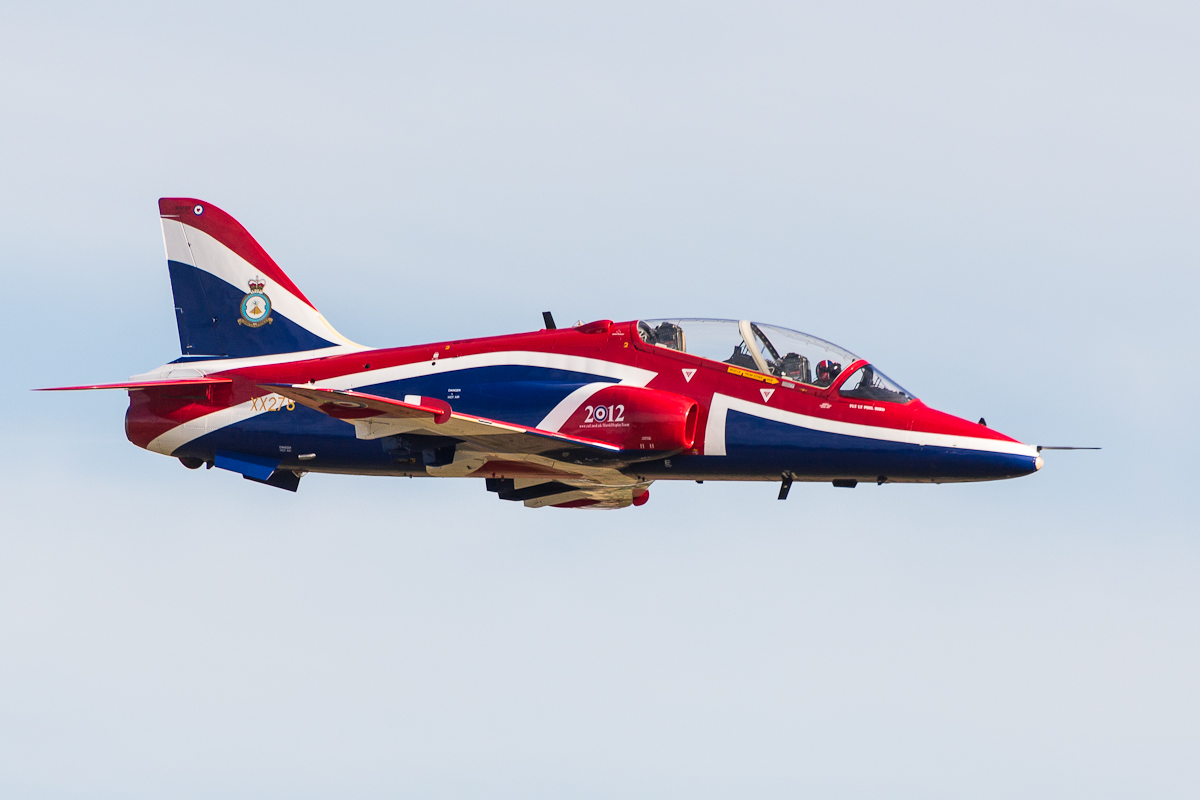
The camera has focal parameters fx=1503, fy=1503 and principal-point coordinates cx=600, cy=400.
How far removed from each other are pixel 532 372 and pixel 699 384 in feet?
10.5

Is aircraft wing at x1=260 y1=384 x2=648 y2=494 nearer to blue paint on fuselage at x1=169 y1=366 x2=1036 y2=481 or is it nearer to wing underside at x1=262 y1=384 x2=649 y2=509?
wing underside at x1=262 y1=384 x2=649 y2=509

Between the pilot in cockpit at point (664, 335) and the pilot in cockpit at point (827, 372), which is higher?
the pilot in cockpit at point (664, 335)

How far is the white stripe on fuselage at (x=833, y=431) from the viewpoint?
26422mm

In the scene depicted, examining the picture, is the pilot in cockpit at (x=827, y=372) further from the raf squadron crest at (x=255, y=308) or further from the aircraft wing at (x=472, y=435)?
the raf squadron crest at (x=255, y=308)

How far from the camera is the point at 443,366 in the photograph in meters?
28.9

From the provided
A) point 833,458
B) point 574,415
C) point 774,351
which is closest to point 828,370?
point 774,351

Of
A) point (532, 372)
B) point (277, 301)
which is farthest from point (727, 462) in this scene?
point (277, 301)

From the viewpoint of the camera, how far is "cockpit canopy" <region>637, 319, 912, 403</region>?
27.0 m

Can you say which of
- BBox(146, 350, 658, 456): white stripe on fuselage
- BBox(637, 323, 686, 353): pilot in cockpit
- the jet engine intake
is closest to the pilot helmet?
the jet engine intake

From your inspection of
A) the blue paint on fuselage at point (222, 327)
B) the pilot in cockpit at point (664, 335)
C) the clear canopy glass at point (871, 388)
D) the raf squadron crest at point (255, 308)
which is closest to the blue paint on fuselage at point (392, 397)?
the pilot in cockpit at point (664, 335)

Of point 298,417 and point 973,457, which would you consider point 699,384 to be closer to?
point 973,457

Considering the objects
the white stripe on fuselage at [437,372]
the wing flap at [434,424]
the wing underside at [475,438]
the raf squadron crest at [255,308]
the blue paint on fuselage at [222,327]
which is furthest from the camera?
the raf squadron crest at [255,308]

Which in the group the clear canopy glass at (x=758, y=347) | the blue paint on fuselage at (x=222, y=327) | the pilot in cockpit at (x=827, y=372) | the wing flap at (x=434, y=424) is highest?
the blue paint on fuselage at (x=222, y=327)

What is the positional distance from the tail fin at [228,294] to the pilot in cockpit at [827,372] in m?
10.2
